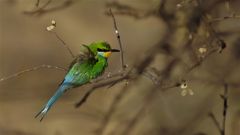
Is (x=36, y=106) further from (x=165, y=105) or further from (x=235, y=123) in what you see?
(x=235, y=123)

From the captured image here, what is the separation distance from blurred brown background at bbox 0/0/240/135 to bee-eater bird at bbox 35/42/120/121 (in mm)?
87

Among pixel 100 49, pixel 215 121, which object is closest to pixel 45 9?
pixel 100 49

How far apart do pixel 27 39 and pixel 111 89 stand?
37cm

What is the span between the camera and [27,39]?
5.88ft

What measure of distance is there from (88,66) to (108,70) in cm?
16

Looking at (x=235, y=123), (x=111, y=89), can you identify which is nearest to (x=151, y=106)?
(x=111, y=89)

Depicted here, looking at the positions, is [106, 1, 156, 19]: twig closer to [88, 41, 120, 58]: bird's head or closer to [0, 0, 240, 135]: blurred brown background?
[0, 0, 240, 135]: blurred brown background

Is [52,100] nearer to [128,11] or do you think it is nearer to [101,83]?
[101,83]

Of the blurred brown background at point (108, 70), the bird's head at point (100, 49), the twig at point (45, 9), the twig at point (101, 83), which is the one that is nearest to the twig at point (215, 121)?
the blurred brown background at point (108, 70)

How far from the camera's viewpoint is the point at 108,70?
184 cm

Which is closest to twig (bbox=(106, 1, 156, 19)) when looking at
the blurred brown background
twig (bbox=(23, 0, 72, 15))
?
the blurred brown background

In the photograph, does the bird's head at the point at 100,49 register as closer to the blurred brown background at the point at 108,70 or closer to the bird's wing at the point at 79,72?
the bird's wing at the point at 79,72

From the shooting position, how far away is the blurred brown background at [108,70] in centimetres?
179

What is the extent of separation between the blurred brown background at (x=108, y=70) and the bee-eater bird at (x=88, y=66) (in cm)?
9
